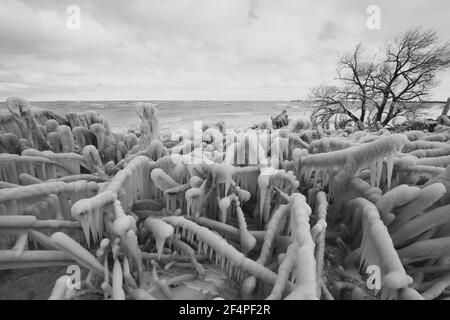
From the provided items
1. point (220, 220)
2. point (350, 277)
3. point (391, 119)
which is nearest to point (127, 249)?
point (220, 220)

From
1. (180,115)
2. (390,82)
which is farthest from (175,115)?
(390,82)

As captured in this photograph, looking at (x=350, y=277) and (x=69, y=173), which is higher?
(x=69, y=173)

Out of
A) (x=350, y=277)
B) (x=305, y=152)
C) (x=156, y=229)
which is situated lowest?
(x=350, y=277)

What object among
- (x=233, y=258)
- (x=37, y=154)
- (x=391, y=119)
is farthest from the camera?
(x=391, y=119)

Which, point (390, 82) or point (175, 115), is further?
point (175, 115)

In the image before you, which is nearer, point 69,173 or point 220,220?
point 220,220

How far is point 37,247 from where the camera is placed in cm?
148

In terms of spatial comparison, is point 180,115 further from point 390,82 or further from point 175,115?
point 390,82

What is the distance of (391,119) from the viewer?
1311cm

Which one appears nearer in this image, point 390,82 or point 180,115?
point 390,82
